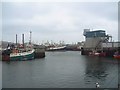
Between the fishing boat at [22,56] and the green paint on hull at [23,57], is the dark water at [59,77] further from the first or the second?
the fishing boat at [22,56]

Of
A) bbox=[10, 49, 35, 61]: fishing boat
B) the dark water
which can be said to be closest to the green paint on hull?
bbox=[10, 49, 35, 61]: fishing boat

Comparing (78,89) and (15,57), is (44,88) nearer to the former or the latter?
(78,89)

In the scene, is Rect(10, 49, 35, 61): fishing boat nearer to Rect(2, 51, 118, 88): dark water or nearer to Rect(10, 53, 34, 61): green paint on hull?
Rect(10, 53, 34, 61): green paint on hull

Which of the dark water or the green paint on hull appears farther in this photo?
the green paint on hull

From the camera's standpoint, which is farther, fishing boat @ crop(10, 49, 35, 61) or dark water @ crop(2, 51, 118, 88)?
fishing boat @ crop(10, 49, 35, 61)

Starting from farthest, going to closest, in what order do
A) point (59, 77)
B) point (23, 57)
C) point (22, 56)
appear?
point (23, 57), point (22, 56), point (59, 77)

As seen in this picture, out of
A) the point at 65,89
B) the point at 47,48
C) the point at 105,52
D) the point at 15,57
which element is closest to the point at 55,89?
the point at 65,89

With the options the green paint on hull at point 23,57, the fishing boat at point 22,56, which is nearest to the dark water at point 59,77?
the green paint on hull at point 23,57

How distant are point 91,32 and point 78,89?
8815cm

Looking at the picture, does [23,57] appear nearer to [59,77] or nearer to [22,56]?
[22,56]

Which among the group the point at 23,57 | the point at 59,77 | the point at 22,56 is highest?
the point at 22,56

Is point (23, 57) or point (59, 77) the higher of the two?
point (59, 77)

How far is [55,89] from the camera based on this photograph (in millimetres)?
22750

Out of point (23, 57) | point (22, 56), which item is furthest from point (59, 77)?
point (23, 57)
